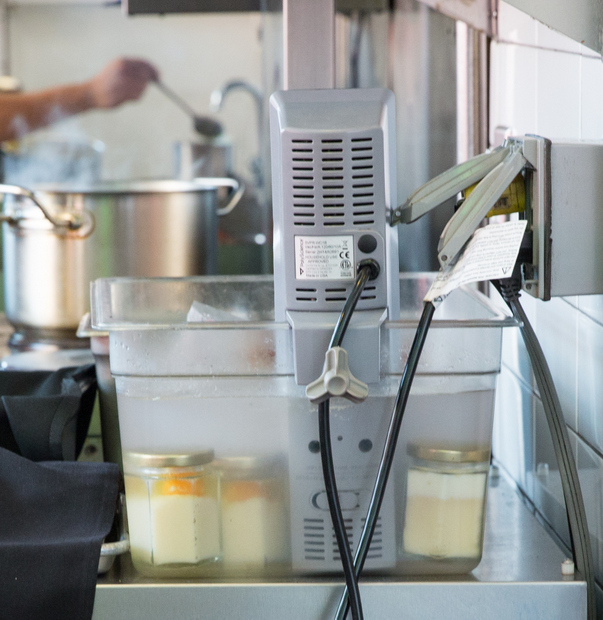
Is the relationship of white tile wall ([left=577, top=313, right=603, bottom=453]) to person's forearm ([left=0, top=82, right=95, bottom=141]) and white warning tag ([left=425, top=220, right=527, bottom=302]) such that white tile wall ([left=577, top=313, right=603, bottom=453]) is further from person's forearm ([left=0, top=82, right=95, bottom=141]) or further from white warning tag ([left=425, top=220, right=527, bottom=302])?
person's forearm ([left=0, top=82, right=95, bottom=141])

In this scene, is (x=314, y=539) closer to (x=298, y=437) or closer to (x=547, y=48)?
(x=298, y=437)

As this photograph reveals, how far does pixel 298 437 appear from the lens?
0.79 metres

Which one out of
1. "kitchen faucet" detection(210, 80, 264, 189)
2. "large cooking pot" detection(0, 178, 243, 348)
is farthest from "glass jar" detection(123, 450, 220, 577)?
"kitchen faucet" detection(210, 80, 264, 189)

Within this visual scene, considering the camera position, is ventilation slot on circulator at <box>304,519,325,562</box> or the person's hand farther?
the person's hand

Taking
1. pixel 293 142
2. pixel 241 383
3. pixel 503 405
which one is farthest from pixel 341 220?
pixel 503 405

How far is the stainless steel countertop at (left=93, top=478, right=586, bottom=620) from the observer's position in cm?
78

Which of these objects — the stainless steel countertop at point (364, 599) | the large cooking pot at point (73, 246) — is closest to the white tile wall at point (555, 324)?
the stainless steel countertop at point (364, 599)

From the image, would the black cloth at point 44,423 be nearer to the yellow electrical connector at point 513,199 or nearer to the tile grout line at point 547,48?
the yellow electrical connector at point 513,199

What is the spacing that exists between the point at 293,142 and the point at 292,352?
7.8 inches

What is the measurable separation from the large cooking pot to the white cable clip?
0.86m

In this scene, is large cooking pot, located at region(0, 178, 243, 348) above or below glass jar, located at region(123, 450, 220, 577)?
above

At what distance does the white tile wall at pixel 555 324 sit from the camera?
0.85 metres

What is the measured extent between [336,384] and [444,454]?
0.18 metres

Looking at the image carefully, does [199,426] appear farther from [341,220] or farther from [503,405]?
[503,405]
